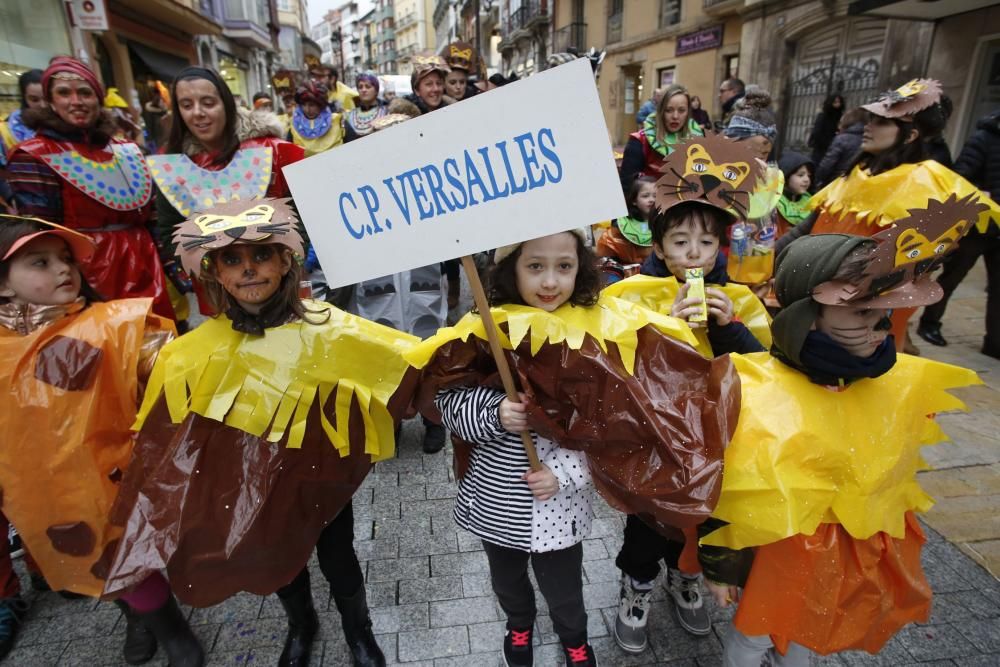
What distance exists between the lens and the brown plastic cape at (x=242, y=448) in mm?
1624

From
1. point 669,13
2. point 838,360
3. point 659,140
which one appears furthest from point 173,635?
point 669,13

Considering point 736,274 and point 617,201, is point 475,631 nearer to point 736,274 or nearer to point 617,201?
point 617,201

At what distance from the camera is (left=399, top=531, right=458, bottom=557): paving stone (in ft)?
8.51

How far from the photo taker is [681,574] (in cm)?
220

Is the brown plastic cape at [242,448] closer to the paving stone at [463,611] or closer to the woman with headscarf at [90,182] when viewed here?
the paving stone at [463,611]

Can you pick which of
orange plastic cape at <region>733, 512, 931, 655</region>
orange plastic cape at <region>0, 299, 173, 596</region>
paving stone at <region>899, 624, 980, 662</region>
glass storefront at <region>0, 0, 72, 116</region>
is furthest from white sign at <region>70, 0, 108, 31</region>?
paving stone at <region>899, 624, 980, 662</region>

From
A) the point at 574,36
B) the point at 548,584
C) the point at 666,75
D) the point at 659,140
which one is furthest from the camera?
the point at 574,36

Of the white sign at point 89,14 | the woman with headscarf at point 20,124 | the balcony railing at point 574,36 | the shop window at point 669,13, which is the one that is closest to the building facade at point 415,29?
the balcony railing at point 574,36

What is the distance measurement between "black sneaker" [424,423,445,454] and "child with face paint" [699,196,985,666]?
6.91 feet

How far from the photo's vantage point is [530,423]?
153cm

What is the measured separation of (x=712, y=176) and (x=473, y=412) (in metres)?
1.17

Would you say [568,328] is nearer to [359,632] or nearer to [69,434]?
[359,632]

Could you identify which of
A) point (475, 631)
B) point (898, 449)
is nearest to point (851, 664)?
point (898, 449)

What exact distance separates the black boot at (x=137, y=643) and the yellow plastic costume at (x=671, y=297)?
2180 mm
